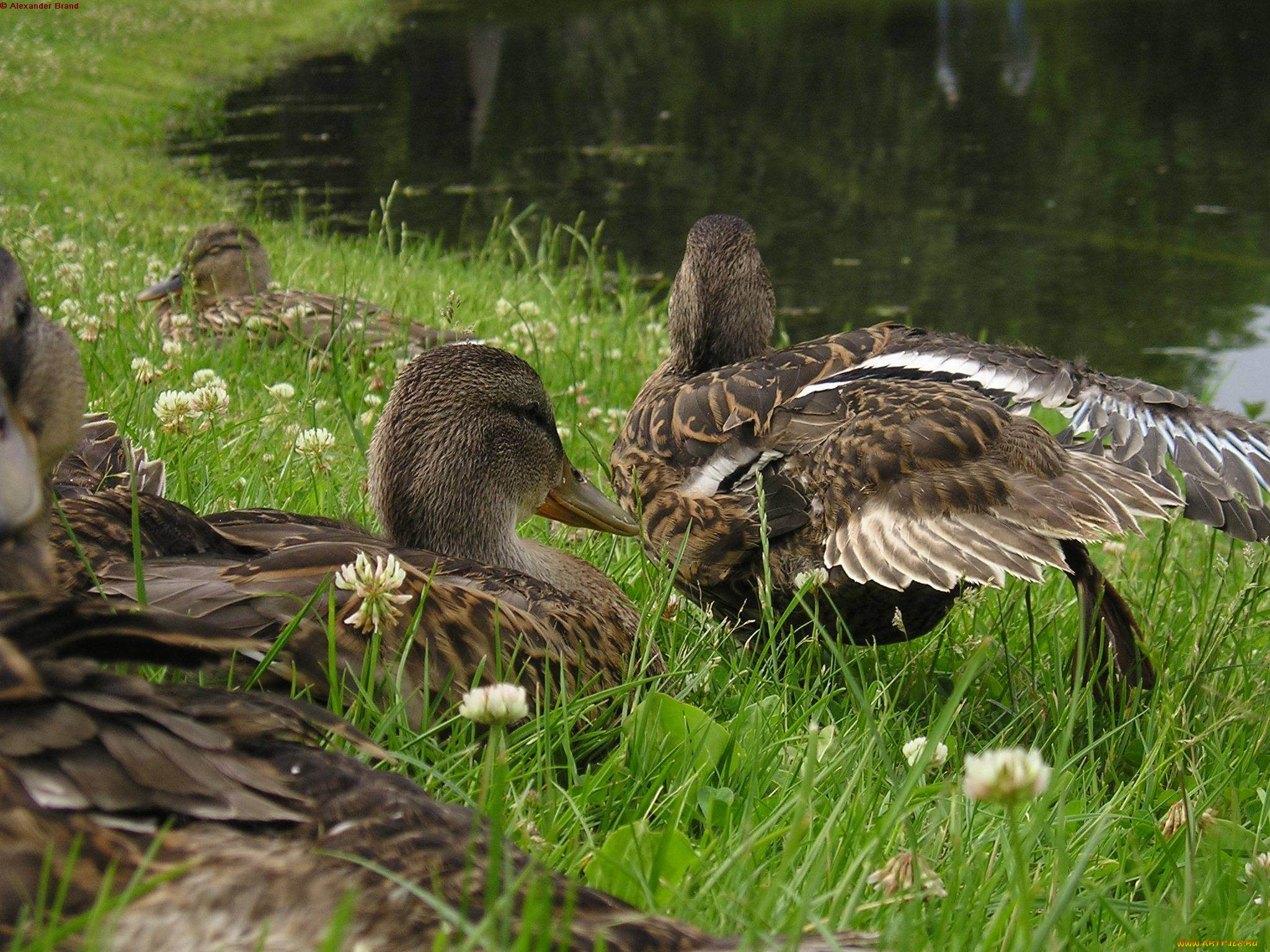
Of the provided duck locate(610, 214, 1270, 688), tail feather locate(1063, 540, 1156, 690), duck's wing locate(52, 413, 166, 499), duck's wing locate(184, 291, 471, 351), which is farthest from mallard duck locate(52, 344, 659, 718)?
duck's wing locate(184, 291, 471, 351)

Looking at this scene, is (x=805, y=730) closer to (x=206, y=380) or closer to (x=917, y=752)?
(x=917, y=752)

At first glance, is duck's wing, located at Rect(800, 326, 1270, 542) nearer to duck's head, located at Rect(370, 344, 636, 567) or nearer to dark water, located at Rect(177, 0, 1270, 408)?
duck's head, located at Rect(370, 344, 636, 567)

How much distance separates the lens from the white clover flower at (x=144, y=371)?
4.26m

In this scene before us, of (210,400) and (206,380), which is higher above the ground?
(210,400)

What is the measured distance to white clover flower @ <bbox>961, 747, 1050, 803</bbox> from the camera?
4.81ft

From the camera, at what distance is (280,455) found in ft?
13.7

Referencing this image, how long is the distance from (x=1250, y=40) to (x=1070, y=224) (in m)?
15.7

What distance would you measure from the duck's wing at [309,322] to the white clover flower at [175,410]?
1.67 m

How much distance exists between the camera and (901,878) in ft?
6.22

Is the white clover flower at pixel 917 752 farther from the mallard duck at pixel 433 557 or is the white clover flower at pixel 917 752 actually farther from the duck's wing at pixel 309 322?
the duck's wing at pixel 309 322

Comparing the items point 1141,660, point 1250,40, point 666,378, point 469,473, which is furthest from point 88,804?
point 1250,40

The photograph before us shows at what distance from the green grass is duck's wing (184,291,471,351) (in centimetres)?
16

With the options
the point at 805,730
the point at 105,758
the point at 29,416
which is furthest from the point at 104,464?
the point at 105,758

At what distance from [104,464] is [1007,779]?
265 cm
